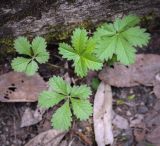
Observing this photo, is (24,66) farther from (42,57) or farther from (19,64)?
(42,57)

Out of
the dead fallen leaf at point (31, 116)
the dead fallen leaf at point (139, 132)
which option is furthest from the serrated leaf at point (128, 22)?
the dead fallen leaf at point (31, 116)

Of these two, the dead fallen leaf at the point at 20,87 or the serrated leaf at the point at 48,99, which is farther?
the dead fallen leaf at the point at 20,87

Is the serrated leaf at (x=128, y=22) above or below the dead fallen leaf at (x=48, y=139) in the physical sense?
above

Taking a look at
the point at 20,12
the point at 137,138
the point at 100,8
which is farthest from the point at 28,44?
the point at 137,138

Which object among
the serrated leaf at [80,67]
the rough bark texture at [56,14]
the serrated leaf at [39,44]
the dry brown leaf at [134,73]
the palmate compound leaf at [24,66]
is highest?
the rough bark texture at [56,14]

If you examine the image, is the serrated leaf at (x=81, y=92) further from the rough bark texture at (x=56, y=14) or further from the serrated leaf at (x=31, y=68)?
the rough bark texture at (x=56, y=14)

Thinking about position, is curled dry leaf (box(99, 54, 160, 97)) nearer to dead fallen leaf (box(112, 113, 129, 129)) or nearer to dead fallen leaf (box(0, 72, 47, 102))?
dead fallen leaf (box(112, 113, 129, 129))

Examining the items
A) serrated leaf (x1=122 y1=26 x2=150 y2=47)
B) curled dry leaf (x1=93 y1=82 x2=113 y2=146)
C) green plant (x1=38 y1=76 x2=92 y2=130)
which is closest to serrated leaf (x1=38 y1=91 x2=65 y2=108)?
green plant (x1=38 y1=76 x2=92 y2=130)

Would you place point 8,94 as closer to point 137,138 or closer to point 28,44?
point 28,44
